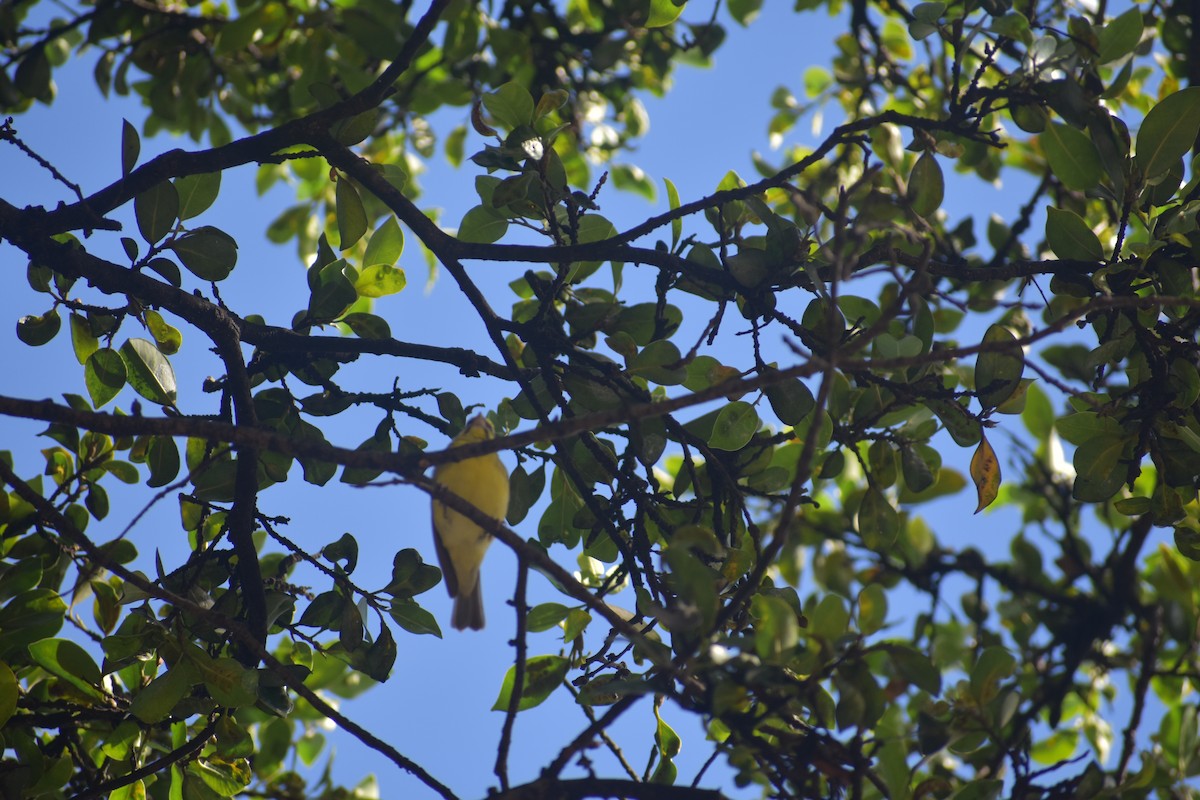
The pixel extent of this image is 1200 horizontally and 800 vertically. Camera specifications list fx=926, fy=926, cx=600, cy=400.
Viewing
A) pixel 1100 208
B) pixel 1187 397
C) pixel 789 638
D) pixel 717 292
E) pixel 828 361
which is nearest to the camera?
pixel 828 361

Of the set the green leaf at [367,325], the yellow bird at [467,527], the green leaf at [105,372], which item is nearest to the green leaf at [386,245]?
the green leaf at [367,325]

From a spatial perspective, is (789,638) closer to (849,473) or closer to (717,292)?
(717,292)

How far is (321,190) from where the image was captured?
5.47 metres

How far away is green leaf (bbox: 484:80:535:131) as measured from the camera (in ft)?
7.93

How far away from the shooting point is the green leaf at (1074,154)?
2371 mm

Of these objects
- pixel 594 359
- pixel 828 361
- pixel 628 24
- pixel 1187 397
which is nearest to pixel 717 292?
pixel 594 359

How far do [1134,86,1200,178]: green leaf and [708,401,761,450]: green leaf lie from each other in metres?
1.13

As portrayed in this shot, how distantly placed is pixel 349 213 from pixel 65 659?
137 cm

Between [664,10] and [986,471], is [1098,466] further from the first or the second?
[664,10]

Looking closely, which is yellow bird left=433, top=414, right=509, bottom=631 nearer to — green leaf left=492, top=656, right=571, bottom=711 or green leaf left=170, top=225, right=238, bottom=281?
green leaf left=492, top=656, right=571, bottom=711

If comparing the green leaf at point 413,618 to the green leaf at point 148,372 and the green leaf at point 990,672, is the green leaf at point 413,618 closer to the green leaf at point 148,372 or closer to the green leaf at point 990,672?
the green leaf at point 148,372

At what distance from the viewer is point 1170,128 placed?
2.18 m

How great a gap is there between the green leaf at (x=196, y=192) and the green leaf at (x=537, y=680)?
1.44 m

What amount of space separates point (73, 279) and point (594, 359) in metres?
1.34
